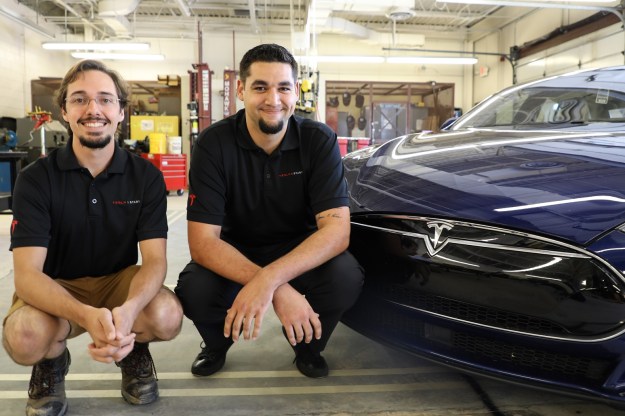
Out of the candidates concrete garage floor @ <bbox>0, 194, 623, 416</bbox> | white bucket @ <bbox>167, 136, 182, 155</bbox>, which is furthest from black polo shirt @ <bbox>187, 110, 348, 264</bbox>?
white bucket @ <bbox>167, 136, 182, 155</bbox>

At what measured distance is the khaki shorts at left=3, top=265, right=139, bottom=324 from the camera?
1556 millimetres

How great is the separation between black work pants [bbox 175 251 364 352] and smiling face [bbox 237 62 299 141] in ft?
1.67

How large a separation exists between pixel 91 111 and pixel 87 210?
299 millimetres

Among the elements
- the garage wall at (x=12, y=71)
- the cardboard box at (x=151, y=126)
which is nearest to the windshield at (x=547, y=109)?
the cardboard box at (x=151, y=126)

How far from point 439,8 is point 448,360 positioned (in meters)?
12.0

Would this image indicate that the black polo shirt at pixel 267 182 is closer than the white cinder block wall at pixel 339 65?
Yes

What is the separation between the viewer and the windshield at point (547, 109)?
2135 mm

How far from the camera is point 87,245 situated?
5.08 feet

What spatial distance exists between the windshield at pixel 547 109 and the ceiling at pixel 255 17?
307 inches

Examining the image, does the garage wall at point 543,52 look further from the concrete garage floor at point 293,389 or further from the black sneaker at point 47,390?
the black sneaker at point 47,390

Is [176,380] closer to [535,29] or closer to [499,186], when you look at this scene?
[499,186]

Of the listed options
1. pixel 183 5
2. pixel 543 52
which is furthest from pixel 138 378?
→ pixel 543 52

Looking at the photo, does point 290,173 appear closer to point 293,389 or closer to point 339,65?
point 293,389

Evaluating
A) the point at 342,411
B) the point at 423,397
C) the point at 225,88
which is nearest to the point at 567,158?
the point at 423,397
